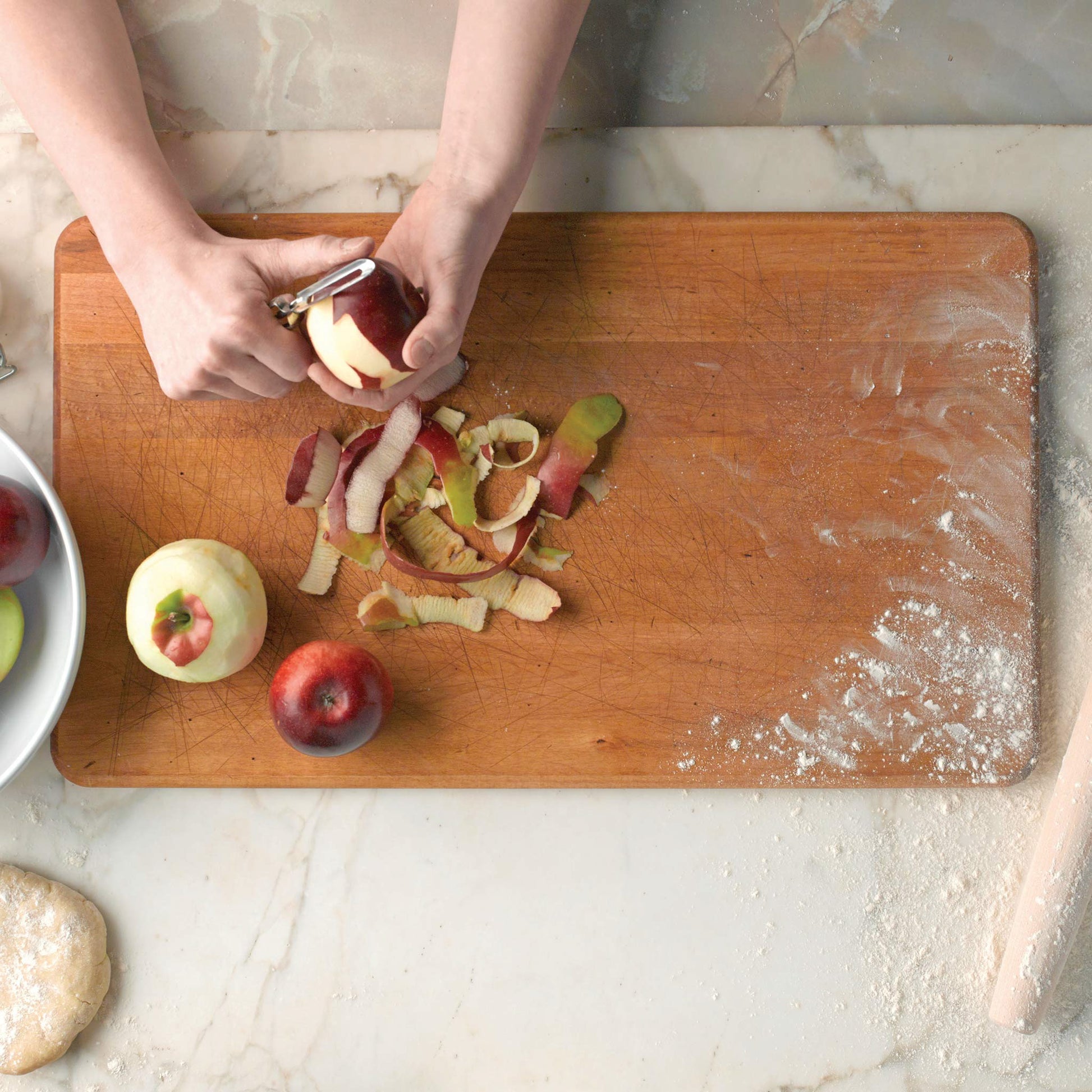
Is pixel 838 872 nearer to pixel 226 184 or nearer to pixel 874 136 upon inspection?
pixel 874 136

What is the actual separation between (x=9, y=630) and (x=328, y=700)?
420mm

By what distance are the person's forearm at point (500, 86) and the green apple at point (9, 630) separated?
772 millimetres

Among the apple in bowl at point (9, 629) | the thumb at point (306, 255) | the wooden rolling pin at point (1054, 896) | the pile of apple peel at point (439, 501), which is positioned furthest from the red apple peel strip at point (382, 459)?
the wooden rolling pin at point (1054, 896)

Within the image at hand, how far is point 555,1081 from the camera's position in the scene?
126 centimetres

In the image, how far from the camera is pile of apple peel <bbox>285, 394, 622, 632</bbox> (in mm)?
1211

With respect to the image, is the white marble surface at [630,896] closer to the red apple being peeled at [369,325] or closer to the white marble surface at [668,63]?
the white marble surface at [668,63]

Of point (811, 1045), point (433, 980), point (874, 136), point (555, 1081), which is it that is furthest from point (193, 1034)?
point (874, 136)

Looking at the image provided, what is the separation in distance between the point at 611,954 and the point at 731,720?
1.21 feet

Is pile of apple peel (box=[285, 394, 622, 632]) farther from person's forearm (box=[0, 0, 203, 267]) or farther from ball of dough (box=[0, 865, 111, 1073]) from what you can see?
ball of dough (box=[0, 865, 111, 1073])

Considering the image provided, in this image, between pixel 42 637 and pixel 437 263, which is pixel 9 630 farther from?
pixel 437 263

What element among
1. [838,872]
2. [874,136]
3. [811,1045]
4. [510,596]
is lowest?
[811,1045]

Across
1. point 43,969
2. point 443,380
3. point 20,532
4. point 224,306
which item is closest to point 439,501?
point 443,380

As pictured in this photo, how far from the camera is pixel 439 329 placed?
1059 millimetres

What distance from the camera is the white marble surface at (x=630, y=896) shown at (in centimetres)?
126
